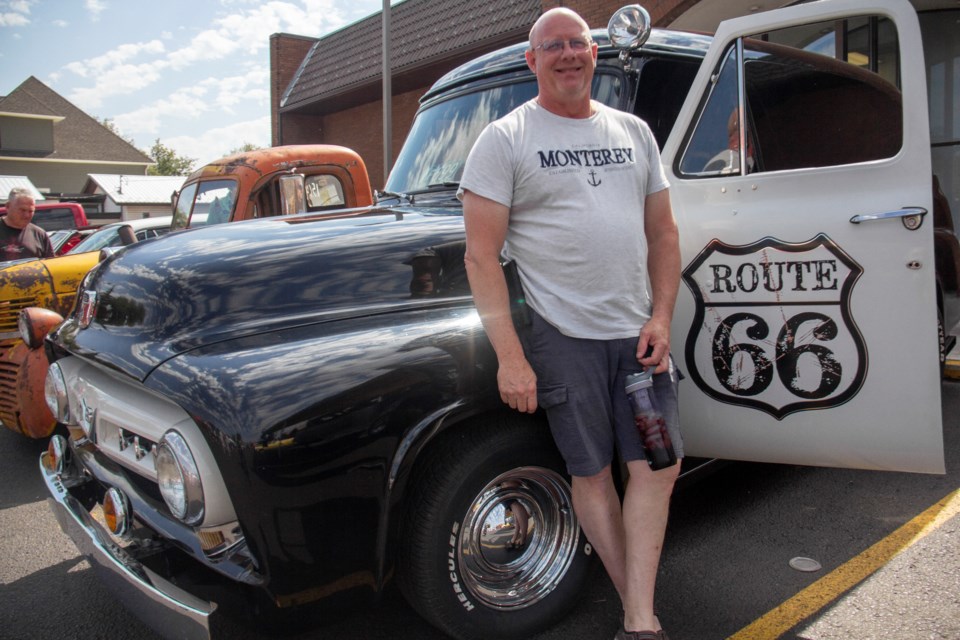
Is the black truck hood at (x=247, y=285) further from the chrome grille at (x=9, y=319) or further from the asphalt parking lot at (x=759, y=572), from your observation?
the chrome grille at (x=9, y=319)

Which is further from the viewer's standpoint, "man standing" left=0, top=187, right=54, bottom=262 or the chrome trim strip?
"man standing" left=0, top=187, right=54, bottom=262

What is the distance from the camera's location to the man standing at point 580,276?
2191 mm

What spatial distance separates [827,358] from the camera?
2.58 metres

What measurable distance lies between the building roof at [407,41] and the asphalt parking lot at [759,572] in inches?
444

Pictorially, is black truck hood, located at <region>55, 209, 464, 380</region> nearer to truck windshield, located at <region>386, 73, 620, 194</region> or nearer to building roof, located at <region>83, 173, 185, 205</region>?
truck windshield, located at <region>386, 73, 620, 194</region>

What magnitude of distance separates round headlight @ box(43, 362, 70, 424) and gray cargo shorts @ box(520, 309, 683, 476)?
5.81 ft

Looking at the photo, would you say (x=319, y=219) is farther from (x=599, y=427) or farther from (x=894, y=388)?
(x=894, y=388)

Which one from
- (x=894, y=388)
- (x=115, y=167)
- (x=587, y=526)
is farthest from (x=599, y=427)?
(x=115, y=167)

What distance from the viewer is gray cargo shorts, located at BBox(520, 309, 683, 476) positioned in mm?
2260

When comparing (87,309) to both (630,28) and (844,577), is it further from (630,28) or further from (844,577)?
(844,577)

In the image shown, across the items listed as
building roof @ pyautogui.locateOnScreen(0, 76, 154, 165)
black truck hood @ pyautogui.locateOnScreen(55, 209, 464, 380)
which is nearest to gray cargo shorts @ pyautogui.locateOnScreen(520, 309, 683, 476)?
black truck hood @ pyautogui.locateOnScreen(55, 209, 464, 380)

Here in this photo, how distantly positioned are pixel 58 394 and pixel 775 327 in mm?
2651

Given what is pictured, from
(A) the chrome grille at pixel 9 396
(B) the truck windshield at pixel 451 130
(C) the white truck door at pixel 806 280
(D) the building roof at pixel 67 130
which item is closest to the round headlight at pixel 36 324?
(A) the chrome grille at pixel 9 396

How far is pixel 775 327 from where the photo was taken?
263 centimetres
